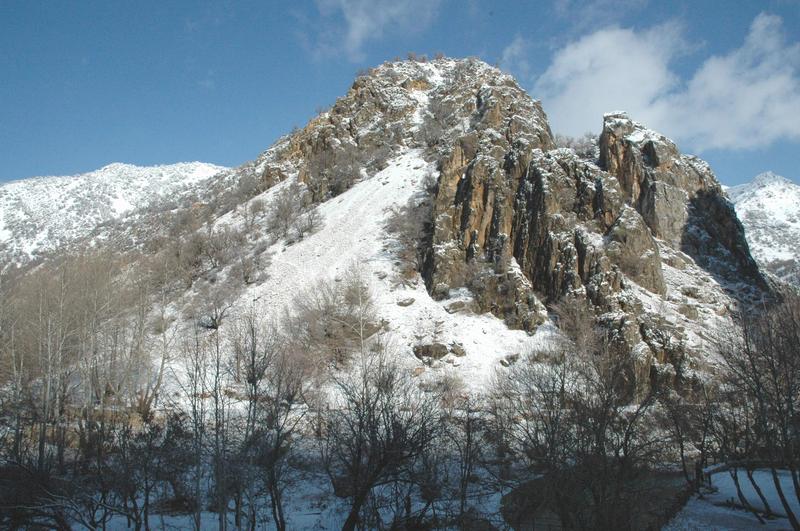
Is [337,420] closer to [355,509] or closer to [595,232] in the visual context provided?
[355,509]

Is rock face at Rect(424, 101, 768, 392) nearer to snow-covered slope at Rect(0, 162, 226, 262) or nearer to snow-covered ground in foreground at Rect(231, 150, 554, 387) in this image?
snow-covered ground in foreground at Rect(231, 150, 554, 387)

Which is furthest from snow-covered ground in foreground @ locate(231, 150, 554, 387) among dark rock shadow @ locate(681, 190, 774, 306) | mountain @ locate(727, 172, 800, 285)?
mountain @ locate(727, 172, 800, 285)

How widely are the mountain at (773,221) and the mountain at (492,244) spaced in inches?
2665

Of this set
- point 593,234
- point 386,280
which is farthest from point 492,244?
point 386,280

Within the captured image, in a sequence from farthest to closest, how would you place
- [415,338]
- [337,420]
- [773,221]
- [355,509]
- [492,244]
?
[773,221], [492,244], [415,338], [337,420], [355,509]

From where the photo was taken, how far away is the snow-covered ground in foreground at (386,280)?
30000 mm

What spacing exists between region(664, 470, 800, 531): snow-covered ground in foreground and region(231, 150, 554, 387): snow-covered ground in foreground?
11.1 meters

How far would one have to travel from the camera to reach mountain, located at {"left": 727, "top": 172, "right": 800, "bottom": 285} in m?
114

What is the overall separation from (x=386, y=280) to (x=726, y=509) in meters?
24.2

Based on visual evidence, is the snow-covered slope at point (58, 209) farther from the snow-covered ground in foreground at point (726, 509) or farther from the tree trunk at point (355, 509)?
the snow-covered ground in foreground at point (726, 509)

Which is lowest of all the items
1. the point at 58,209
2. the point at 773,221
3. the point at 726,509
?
the point at 726,509

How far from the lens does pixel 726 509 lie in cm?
1917

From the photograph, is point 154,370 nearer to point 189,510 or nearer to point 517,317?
point 189,510

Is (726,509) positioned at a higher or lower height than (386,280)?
lower
